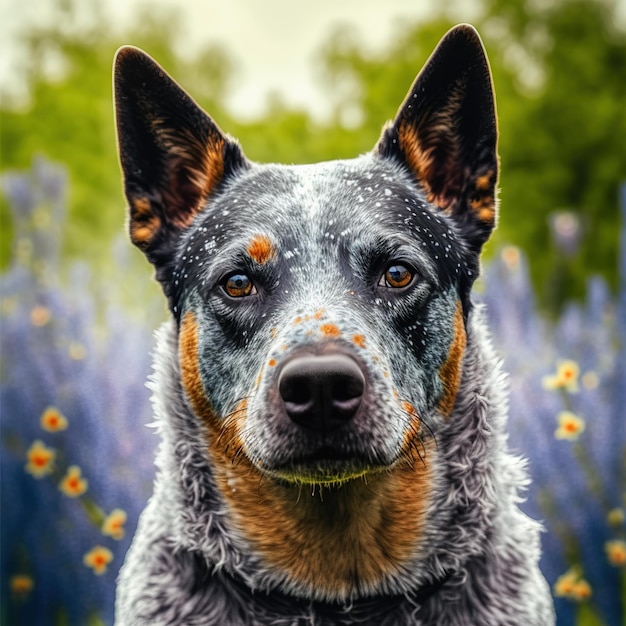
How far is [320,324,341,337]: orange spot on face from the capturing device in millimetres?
2160

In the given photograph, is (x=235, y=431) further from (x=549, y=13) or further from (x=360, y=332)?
(x=549, y=13)

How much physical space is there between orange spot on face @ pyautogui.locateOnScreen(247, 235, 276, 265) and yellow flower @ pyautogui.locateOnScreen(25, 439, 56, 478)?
2.19 m

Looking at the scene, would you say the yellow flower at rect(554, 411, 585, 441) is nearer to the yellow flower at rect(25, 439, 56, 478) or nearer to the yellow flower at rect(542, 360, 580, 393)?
the yellow flower at rect(542, 360, 580, 393)

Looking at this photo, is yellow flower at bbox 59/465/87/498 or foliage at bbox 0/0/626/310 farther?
foliage at bbox 0/0/626/310

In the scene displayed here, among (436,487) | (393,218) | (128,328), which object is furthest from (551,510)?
(128,328)

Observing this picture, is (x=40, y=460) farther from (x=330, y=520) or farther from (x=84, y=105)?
(x=84, y=105)

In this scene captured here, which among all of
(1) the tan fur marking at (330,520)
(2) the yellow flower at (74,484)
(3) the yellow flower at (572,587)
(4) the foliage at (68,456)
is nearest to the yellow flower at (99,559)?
(4) the foliage at (68,456)

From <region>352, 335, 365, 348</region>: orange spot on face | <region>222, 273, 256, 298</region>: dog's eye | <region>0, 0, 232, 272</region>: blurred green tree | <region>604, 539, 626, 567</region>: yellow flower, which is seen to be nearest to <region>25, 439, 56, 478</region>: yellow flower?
<region>222, 273, 256, 298</region>: dog's eye

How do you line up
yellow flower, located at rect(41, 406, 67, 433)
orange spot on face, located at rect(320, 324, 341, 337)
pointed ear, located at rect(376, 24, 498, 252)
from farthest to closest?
yellow flower, located at rect(41, 406, 67, 433) < pointed ear, located at rect(376, 24, 498, 252) < orange spot on face, located at rect(320, 324, 341, 337)

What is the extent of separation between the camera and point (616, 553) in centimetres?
399

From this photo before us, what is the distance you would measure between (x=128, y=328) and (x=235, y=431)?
8.33 feet

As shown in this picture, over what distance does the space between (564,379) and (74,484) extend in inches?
102

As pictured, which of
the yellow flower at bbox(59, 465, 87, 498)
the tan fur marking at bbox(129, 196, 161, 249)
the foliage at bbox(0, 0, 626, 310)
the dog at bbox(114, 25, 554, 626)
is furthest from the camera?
the foliage at bbox(0, 0, 626, 310)

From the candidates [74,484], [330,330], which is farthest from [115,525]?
[330,330]
